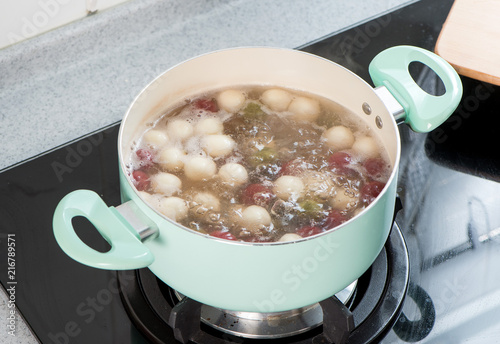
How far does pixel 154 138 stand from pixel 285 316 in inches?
10.3

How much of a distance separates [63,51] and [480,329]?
755mm

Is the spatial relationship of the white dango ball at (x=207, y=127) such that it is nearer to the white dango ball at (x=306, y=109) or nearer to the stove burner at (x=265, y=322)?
the white dango ball at (x=306, y=109)

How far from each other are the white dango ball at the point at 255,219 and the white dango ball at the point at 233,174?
0.06m

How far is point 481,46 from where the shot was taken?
41.1 inches

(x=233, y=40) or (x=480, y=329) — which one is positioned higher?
(x=233, y=40)

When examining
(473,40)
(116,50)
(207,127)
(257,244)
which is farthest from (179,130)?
(473,40)

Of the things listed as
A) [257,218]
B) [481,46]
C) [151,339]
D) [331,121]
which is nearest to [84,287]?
[151,339]

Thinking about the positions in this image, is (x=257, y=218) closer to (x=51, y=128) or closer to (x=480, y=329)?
(x=480, y=329)

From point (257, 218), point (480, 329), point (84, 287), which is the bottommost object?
point (480, 329)

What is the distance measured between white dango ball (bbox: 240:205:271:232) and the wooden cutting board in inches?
17.4

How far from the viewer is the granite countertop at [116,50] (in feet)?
3.51

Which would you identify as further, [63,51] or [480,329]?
[63,51]

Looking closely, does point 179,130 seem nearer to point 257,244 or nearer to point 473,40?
point 257,244

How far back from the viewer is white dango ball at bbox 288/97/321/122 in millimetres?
862
